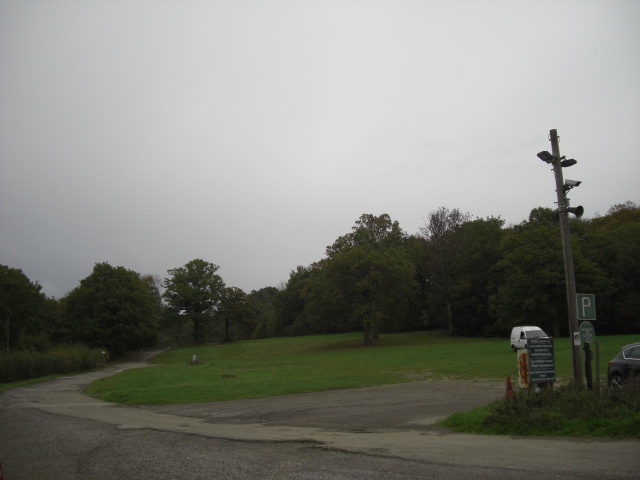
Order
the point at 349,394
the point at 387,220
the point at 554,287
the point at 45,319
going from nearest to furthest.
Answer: the point at 349,394, the point at 554,287, the point at 45,319, the point at 387,220

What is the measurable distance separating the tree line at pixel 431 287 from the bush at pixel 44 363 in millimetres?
5363

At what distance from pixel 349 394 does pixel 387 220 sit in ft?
164

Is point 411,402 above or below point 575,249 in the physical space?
below

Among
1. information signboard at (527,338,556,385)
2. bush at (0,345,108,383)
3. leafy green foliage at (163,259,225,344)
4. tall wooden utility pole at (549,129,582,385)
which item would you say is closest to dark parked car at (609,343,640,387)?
tall wooden utility pole at (549,129,582,385)

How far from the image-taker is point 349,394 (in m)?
19.1

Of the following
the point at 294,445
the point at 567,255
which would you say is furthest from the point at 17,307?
the point at 567,255

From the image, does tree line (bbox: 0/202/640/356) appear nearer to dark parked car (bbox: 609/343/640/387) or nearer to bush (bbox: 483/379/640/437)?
dark parked car (bbox: 609/343/640/387)

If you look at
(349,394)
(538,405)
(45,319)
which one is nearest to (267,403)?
(349,394)

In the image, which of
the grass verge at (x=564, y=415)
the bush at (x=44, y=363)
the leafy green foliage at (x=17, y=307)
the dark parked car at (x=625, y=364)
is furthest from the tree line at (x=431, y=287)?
the grass verge at (x=564, y=415)

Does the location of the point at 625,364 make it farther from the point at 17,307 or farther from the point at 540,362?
the point at 17,307

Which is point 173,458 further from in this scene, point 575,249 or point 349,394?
point 575,249

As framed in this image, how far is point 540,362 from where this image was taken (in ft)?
38.3

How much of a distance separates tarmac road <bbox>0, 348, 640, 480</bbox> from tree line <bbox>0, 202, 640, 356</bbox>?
123 feet

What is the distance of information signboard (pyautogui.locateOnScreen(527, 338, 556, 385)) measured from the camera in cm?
1157
